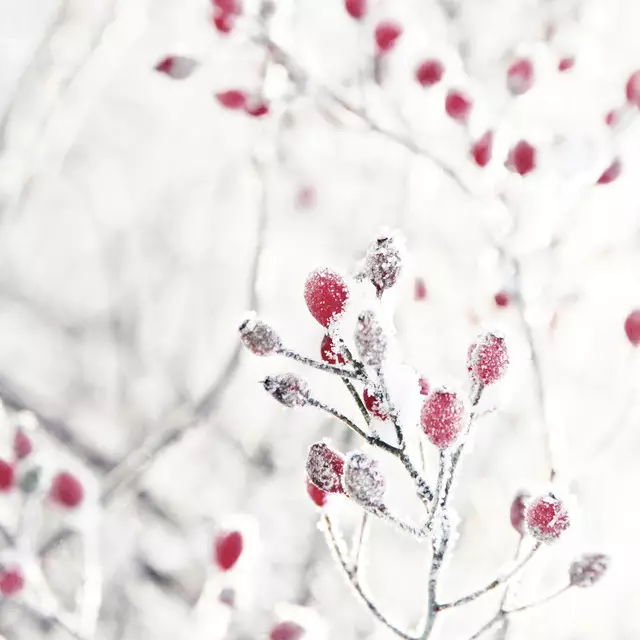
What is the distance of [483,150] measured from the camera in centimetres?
70

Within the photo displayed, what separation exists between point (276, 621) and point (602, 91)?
0.70 metres

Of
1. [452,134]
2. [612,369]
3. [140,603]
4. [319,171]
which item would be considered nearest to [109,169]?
[319,171]

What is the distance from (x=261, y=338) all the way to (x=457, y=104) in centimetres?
45

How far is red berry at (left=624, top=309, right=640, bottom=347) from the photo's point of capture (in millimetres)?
623

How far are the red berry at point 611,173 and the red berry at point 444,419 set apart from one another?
1.41 ft

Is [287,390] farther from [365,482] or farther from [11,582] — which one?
[11,582]

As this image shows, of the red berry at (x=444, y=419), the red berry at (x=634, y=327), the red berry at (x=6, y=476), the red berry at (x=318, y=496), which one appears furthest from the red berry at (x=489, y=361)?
the red berry at (x=6, y=476)

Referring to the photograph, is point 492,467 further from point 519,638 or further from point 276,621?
point 276,621

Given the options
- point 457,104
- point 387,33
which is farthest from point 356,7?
point 457,104

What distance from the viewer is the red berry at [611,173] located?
2.25 feet

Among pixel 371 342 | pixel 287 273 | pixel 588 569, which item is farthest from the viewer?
pixel 287 273

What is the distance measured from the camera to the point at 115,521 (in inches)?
28.6

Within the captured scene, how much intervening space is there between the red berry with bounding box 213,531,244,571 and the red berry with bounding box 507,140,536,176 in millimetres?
496

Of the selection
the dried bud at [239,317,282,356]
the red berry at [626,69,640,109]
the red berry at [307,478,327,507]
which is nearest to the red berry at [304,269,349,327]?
the dried bud at [239,317,282,356]
